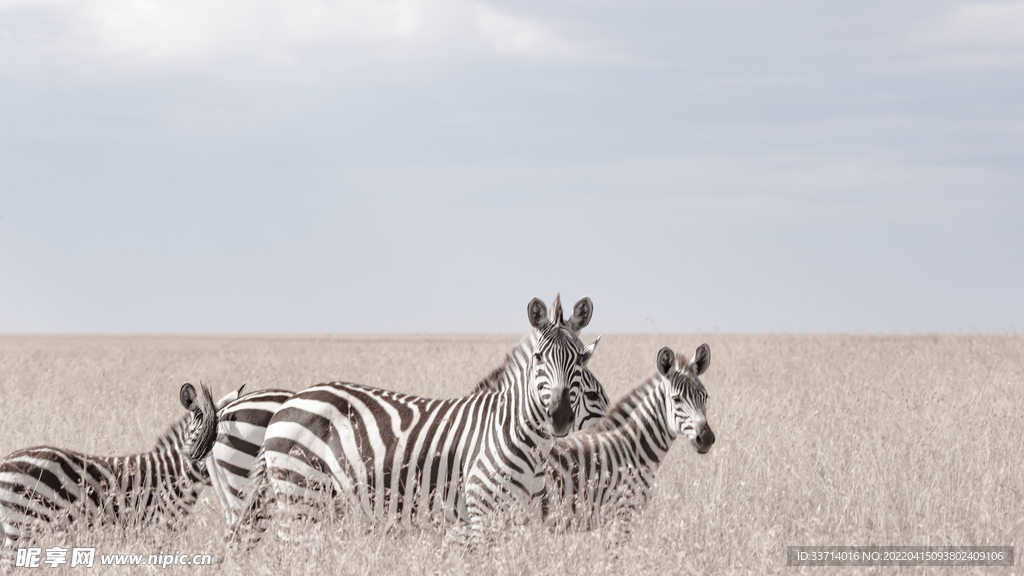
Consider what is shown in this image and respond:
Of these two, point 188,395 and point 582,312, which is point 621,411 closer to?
point 582,312

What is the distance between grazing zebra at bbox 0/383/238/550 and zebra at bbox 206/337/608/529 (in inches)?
6.9

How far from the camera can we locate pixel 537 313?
5.32m

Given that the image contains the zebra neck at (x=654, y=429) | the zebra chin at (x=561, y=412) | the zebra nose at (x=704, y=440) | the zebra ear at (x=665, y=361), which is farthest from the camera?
the zebra neck at (x=654, y=429)

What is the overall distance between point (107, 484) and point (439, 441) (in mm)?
2920

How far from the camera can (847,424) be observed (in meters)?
10.7

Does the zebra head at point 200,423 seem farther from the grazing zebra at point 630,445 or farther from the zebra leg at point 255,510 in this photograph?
the grazing zebra at point 630,445

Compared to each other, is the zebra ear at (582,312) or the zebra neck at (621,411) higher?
the zebra ear at (582,312)

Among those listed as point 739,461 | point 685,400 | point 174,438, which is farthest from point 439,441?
point 739,461

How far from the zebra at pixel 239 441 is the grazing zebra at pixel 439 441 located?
0.28 meters

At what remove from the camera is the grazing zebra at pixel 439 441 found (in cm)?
510

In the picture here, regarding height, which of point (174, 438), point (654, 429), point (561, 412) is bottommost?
point (174, 438)

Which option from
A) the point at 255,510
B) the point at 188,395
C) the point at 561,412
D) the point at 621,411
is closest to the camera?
the point at 561,412

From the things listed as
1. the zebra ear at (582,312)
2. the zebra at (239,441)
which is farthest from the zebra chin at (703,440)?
the zebra ear at (582,312)

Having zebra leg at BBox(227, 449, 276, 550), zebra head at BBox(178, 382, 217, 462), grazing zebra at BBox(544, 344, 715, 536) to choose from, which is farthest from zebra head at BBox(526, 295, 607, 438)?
zebra head at BBox(178, 382, 217, 462)
